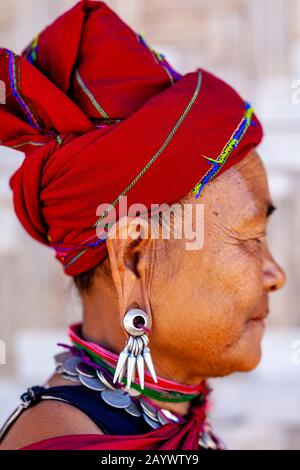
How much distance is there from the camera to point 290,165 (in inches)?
148

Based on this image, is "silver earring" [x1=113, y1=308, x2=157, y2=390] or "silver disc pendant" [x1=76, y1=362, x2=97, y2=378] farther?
"silver disc pendant" [x1=76, y1=362, x2=97, y2=378]

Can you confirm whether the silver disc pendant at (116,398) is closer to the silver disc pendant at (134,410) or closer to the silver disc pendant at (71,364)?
the silver disc pendant at (134,410)

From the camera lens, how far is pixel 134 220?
191cm

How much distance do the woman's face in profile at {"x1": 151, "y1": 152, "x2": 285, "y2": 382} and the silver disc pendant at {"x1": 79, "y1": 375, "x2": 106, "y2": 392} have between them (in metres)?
0.19

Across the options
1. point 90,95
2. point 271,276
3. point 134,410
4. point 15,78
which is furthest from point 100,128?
point 134,410

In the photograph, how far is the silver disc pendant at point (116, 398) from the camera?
1934mm

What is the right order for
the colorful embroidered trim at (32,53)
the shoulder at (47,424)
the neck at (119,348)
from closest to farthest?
the shoulder at (47,424) < the neck at (119,348) < the colorful embroidered trim at (32,53)

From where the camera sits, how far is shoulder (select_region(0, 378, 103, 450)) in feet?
5.98

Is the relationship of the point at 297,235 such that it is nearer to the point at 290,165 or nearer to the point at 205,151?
the point at 290,165

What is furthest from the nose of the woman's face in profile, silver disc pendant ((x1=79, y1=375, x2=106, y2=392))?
silver disc pendant ((x1=79, y1=375, x2=106, y2=392))

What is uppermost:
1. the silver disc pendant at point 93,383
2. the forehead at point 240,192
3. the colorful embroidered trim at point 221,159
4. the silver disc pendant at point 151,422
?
the colorful embroidered trim at point 221,159

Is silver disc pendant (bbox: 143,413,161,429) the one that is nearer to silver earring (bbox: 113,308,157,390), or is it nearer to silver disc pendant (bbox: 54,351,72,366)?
silver earring (bbox: 113,308,157,390)

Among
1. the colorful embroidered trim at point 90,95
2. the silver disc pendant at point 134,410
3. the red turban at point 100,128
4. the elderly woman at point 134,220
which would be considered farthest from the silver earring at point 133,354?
the colorful embroidered trim at point 90,95

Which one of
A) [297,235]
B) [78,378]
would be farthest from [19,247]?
[78,378]
